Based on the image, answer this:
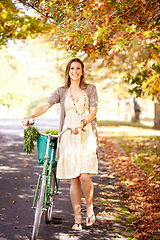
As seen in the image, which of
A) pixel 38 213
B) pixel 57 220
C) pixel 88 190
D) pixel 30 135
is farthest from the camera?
pixel 57 220

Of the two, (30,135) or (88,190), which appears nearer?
(30,135)

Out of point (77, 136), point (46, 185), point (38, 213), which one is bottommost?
point (38, 213)

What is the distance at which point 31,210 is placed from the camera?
5.48 meters

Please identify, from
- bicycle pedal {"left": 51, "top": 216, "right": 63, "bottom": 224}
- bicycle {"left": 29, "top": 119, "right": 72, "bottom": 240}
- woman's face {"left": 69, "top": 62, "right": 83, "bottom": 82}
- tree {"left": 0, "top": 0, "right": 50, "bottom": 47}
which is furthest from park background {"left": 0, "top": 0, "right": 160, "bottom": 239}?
bicycle {"left": 29, "top": 119, "right": 72, "bottom": 240}

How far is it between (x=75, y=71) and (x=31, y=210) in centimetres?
231

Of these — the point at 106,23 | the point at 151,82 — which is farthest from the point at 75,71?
the point at 151,82

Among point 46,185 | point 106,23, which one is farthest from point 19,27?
point 106,23

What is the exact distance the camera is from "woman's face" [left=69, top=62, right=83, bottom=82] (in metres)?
4.71

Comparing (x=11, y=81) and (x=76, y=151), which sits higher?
(x=11, y=81)

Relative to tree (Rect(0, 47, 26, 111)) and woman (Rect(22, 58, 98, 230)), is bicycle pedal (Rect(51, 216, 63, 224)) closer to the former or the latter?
woman (Rect(22, 58, 98, 230))

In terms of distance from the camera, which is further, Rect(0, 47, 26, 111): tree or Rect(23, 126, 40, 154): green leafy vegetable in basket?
Rect(0, 47, 26, 111): tree

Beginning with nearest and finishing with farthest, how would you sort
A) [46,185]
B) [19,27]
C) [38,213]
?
1. [38,213]
2. [46,185]
3. [19,27]

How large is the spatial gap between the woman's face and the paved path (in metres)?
2.04

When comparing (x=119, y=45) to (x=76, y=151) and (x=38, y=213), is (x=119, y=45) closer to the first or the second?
(x=76, y=151)
